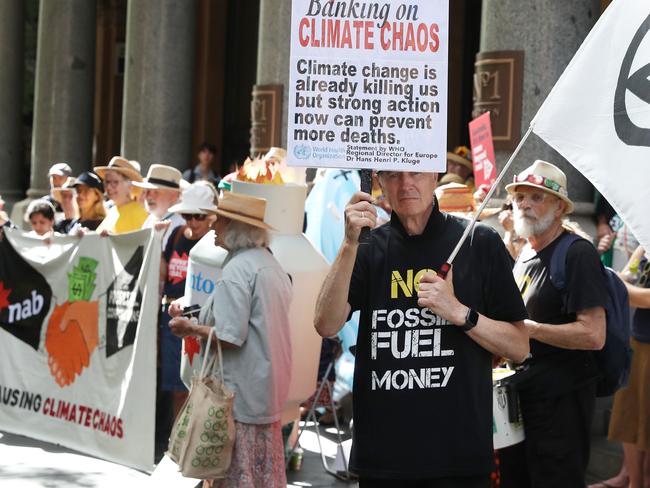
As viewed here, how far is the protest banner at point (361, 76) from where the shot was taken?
4.24 metres

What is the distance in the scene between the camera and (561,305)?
17.3 feet

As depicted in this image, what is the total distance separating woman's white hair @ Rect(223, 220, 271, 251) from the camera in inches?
241

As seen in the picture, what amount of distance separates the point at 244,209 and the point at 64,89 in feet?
42.6

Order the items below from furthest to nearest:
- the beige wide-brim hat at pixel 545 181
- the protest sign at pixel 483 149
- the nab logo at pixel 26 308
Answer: the nab logo at pixel 26 308, the protest sign at pixel 483 149, the beige wide-brim hat at pixel 545 181

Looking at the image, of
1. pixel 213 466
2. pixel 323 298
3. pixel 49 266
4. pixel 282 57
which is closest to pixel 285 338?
pixel 213 466

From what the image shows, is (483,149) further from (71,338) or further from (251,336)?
(71,338)

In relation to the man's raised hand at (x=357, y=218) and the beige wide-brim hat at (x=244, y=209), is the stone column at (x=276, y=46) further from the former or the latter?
the man's raised hand at (x=357, y=218)

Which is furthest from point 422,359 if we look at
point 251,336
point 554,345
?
point 251,336

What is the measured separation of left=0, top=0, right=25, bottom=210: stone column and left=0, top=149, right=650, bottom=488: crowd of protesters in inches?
481

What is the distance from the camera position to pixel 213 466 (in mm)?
5609

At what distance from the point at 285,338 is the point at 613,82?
2.57 metres

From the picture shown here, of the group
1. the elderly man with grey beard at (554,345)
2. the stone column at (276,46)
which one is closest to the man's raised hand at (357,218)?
the elderly man with grey beard at (554,345)

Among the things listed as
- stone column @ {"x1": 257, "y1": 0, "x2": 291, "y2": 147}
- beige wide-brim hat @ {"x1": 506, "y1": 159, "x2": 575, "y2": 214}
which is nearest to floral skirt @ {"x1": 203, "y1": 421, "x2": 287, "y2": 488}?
beige wide-brim hat @ {"x1": 506, "y1": 159, "x2": 575, "y2": 214}

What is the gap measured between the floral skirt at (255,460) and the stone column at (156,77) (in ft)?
32.2
